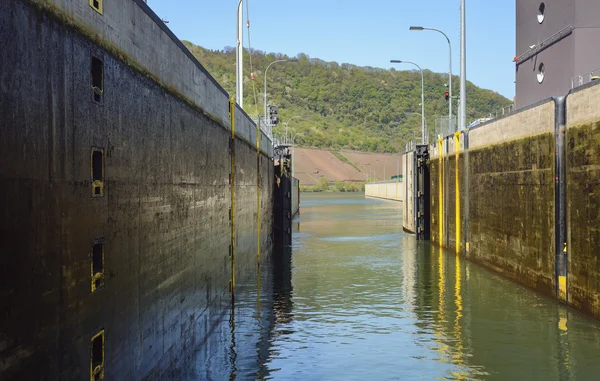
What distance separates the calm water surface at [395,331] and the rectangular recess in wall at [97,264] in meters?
3.75

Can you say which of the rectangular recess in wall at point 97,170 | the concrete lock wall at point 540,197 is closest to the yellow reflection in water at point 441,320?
the concrete lock wall at point 540,197

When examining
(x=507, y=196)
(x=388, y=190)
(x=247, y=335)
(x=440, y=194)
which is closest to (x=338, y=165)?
(x=388, y=190)

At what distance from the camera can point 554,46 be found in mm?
26094

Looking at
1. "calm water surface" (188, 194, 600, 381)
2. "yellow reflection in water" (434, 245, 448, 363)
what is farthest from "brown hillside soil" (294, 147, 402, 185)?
"calm water surface" (188, 194, 600, 381)

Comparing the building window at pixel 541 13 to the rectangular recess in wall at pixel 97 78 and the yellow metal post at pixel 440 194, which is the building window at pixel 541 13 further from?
the rectangular recess in wall at pixel 97 78

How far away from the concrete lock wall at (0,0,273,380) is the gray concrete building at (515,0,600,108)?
15.0 meters

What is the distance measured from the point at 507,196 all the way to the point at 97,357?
47.0 ft

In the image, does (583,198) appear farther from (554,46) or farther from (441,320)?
(554,46)

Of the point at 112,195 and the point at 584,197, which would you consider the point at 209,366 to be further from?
the point at 584,197

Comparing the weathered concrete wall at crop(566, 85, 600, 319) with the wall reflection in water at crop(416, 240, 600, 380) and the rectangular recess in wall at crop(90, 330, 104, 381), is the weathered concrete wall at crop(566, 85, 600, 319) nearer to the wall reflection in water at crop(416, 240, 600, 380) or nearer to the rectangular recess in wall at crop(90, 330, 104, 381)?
the wall reflection in water at crop(416, 240, 600, 380)

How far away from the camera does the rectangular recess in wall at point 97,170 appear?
5723 mm

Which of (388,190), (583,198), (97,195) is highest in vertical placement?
(97,195)

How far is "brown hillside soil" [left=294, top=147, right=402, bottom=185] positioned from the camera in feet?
569

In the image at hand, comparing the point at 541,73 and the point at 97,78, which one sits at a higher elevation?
the point at 541,73
